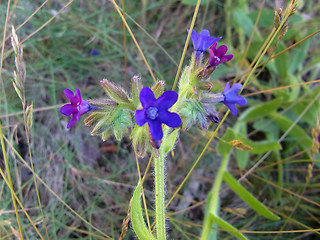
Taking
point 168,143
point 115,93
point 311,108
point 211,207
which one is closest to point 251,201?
point 211,207

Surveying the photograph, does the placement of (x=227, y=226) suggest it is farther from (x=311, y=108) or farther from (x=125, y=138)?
(x=311, y=108)

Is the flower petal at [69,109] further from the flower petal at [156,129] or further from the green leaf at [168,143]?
the green leaf at [168,143]

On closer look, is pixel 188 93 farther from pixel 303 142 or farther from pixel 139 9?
pixel 139 9

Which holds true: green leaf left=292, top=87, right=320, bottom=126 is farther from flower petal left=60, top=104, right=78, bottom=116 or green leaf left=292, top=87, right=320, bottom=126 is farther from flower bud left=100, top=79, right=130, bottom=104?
flower petal left=60, top=104, right=78, bottom=116

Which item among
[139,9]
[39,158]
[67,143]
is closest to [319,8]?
[139,9]

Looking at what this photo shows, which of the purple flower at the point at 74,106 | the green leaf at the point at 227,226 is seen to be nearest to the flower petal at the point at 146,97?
the purple flower at the point at 74,106

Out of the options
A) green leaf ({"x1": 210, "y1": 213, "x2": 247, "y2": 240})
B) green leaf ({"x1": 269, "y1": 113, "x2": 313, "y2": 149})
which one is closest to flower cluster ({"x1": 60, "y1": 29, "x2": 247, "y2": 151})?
green leaf ({"x1": 210, "y1": 213, "x2": 247, "y2": 240})
